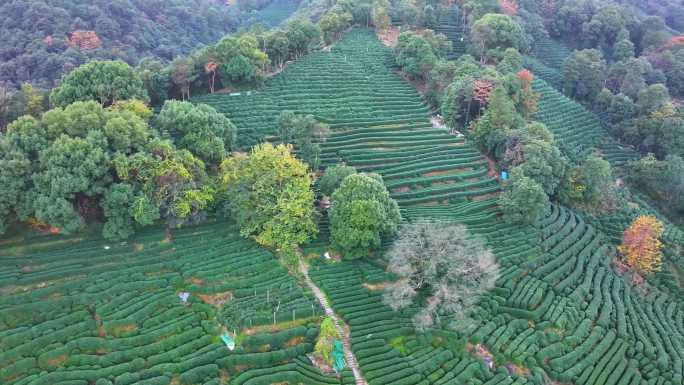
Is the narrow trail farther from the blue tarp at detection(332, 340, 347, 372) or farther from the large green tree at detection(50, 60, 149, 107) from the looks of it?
the large green tree at detection(50, 60, 149, 107)

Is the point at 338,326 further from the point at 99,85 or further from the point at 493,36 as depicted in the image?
the point at 493,36

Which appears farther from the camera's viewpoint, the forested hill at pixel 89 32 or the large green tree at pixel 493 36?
the forested hill at pixel 89 32

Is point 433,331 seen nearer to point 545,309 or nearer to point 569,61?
point 545,309

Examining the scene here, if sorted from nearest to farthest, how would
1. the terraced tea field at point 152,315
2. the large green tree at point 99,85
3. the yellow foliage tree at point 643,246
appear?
the terraced tea field at point 152,315 < the yellow foliage tree at point 643,246 < the large green tree at point 99,85

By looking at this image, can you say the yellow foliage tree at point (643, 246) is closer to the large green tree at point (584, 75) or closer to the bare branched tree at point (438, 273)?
the bare branched tree at point (438, 273)

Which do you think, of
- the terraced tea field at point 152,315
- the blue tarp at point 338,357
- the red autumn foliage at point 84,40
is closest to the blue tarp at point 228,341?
the terraced tea field at point 152,315

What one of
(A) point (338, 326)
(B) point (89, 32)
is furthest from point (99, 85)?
(B) point (89, 32)
